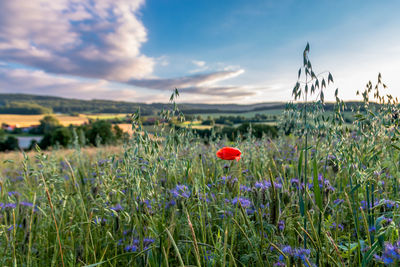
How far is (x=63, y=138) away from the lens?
109ft

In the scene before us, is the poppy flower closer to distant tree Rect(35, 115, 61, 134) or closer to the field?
the field

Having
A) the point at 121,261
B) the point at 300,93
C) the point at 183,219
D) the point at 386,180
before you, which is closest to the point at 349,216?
the point at 386,180

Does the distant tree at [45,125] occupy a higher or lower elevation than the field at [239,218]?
lower

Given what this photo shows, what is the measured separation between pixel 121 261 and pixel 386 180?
12.8 feet

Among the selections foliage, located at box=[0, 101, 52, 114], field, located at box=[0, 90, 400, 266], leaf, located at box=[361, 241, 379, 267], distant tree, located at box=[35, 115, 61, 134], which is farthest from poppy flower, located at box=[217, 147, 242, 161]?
foliage, located at box=[0, 101, 52, 114]

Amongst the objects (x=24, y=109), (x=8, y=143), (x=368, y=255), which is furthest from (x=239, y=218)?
(x=24, y=109)

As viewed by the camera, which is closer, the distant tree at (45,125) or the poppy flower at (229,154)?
the poppy flower at (229,154)

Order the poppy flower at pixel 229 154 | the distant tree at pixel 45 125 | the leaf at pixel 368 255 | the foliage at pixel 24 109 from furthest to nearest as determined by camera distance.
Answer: the foliage at pixel 24 109 < the distant tree at pixel 45 125 < the poppy flower at pixel 229 154 < the leaf at pixel 368 255

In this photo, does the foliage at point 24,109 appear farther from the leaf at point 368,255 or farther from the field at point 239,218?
the leaf at point 368,255

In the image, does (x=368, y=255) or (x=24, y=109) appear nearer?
(x=368, y=255)

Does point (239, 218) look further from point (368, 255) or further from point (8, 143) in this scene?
point (8, 143)

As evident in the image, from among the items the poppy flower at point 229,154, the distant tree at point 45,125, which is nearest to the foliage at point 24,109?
the distant tree at point 45,125

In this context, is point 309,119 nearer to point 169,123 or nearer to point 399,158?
point 169,123

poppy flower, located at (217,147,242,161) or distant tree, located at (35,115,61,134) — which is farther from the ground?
poppy flower, located at (217,147,242,161)
